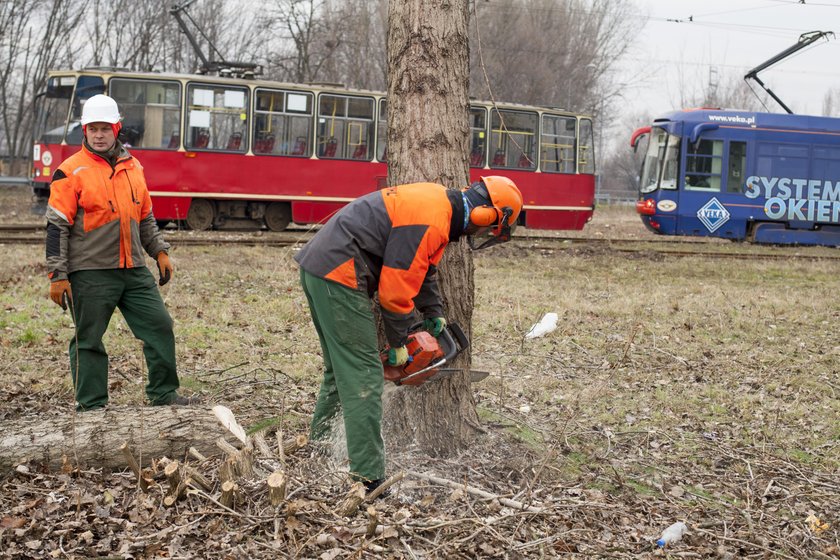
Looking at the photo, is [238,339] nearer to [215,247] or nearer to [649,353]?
[649,353]

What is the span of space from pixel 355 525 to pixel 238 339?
429 cm

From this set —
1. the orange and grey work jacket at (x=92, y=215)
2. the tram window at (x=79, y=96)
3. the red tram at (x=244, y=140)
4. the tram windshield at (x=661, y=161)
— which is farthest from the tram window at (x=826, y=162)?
the orange and grey work jacket at (x=92, y=215)

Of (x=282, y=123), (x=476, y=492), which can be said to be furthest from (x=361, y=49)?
(x=476, y=492)

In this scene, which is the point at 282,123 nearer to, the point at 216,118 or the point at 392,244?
the point at 216,118

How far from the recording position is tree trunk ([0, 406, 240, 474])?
169 inches

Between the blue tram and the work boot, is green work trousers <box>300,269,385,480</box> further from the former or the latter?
the blue tram

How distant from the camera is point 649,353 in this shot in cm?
797

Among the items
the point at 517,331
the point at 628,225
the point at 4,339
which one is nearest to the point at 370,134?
the point at 517,331

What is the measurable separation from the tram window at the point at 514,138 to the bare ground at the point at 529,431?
24.3 feet

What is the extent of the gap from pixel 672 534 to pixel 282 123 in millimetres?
13763

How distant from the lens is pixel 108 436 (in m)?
4.39

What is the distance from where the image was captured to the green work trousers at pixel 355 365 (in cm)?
425

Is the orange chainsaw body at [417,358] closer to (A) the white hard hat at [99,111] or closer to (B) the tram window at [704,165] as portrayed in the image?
(A) the white hard hat at [99,111]

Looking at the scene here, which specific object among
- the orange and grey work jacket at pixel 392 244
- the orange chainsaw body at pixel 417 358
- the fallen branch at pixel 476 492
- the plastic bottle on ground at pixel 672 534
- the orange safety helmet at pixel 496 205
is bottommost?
the plastic bottle on ground at pixel 672 534
